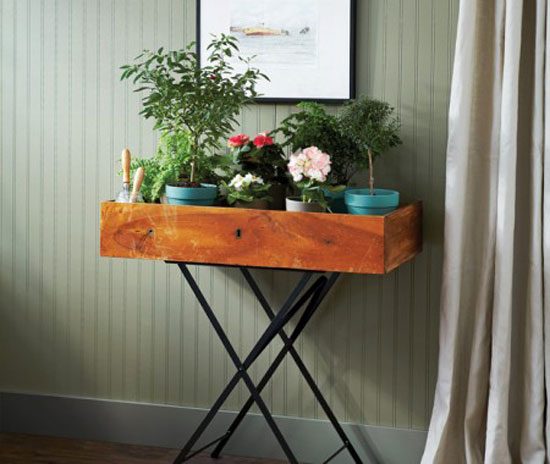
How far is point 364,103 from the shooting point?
3.18m

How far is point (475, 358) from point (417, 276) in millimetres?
378

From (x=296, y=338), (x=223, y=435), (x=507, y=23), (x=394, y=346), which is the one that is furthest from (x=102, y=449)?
(x=507, y=23)

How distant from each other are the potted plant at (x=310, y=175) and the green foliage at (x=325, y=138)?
11 cm

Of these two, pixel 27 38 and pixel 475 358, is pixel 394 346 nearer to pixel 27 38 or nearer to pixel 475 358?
pixel 475 358

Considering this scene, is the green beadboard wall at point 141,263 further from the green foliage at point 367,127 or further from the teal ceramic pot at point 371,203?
the teal ceramic pot at point 371,203

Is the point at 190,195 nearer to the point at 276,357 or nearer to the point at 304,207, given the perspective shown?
the point at 304,207

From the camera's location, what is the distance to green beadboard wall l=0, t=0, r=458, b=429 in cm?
342

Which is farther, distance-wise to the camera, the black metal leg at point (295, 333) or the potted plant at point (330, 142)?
the black metal leg at point (295, 333)

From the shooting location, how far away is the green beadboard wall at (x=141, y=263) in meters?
3.42

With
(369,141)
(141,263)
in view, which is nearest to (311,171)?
(369,141)

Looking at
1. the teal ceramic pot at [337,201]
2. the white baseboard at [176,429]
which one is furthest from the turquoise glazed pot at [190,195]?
the white baseboard at [176,429]

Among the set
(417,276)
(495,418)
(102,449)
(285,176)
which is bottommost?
(102,449)

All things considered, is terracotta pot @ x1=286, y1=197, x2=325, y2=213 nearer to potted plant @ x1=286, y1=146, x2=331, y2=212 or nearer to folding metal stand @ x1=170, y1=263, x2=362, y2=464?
potted plant @ x1=286, y1=146, x2=331, y2=212

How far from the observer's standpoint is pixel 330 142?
126 inches
